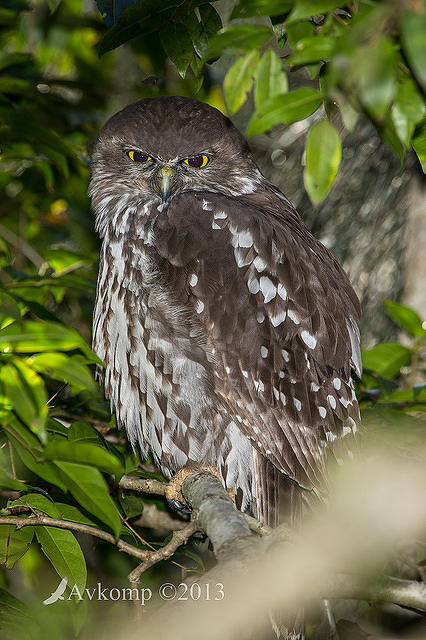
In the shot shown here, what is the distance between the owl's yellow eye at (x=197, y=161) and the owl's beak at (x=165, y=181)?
13 centimetres

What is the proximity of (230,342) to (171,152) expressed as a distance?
1031 mm

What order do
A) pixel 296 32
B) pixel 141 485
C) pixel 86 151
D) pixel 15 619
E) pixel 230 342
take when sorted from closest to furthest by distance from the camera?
1. pixel 296 32
2. pixel 15 619
3. pixel 141 485
4. pixel 230 342
5. pixel 86 151

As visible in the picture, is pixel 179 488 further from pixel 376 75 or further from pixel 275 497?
pixel 376 75

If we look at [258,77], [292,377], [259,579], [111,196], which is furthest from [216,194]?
[259,579]

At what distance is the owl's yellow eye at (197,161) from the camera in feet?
11.4

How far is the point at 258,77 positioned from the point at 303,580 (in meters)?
1.16

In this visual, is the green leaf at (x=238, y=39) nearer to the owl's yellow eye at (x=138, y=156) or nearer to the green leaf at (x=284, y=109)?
the green leaf at (x=284, y=109)

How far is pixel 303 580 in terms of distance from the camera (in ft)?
3.87

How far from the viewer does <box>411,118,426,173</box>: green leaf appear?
1.83 m

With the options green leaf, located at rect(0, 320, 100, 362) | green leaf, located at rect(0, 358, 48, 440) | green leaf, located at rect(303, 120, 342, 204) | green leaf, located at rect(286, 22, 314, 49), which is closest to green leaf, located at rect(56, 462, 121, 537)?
green leaf, located at rect(0, 358, 48, 440)

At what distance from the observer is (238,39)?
5.79 feet

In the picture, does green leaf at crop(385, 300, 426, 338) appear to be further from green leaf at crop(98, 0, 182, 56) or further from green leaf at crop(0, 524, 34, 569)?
green leaf at crop(0, 524, 34, 569)

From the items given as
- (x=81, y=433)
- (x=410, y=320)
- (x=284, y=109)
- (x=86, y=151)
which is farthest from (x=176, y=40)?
(x=86, y=151)

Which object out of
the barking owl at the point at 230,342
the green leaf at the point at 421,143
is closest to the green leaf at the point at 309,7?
the green leaf at the point at 421,143
